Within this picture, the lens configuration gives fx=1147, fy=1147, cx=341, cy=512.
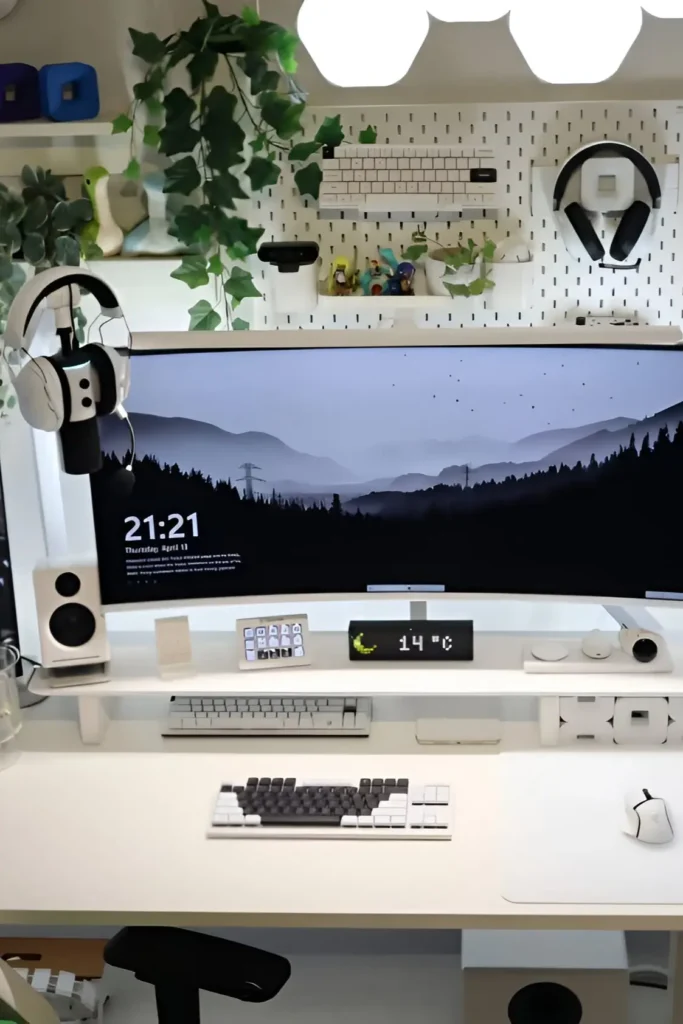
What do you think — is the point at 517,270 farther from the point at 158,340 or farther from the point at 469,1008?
the point at 469,1008

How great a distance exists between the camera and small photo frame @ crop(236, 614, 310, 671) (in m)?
1.97

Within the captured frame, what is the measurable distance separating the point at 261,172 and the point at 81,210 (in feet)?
1.08

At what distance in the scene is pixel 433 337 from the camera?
1.84 metres

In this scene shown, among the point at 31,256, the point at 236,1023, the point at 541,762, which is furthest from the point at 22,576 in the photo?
the point at 541,762

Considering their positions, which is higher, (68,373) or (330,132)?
(330,132)

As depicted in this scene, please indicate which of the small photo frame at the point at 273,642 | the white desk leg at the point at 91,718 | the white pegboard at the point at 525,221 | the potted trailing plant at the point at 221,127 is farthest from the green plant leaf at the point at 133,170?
the white desk leg at the point at 91,718

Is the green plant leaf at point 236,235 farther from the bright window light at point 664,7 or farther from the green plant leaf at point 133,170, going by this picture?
the bright window light at point 664,7

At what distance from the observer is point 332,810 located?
5.66 feet

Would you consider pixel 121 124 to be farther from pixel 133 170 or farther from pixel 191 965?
pixel 191 965

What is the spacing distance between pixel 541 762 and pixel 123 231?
121cm

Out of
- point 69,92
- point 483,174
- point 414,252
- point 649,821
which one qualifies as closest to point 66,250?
point 69,92

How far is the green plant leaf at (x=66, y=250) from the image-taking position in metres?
2.03

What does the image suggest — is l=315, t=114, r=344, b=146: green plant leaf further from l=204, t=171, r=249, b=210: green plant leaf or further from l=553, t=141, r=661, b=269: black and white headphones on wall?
l=553, t=141, r=661, b=269: black and white headphones on wall

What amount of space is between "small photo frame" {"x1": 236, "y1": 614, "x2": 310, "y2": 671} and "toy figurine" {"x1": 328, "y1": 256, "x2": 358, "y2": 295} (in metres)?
0.60
